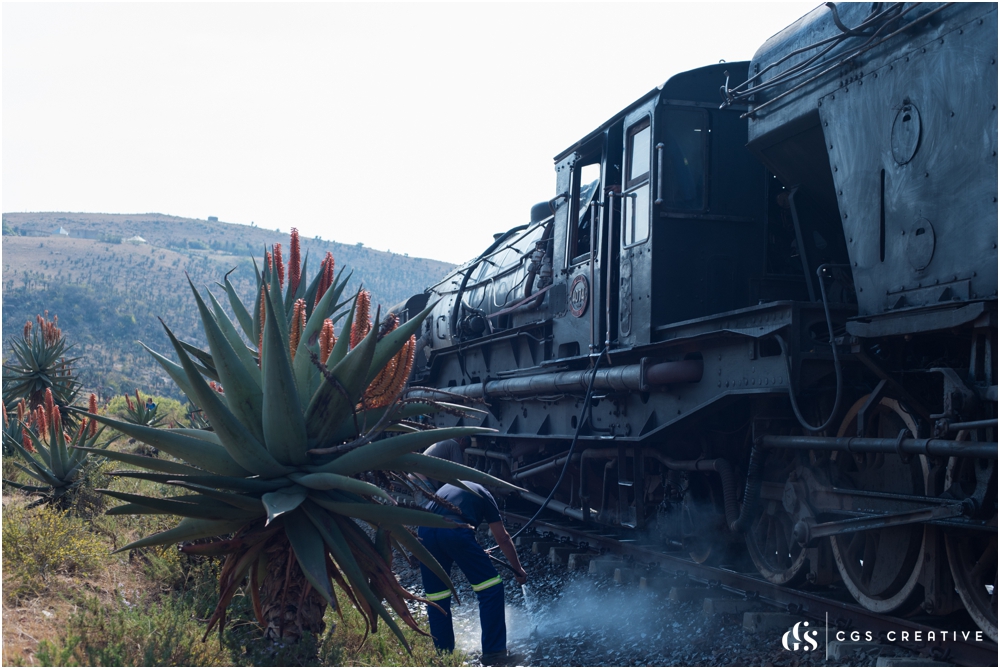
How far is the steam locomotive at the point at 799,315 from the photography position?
4.37 m

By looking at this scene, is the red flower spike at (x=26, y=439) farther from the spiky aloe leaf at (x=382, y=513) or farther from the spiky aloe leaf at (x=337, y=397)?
the spiky aloe leaf at (x=382, y=513)

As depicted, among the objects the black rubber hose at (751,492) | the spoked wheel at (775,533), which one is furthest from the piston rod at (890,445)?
the spoked wheel at (775,533)

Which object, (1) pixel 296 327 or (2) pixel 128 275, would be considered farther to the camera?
(2) pixel 128 275

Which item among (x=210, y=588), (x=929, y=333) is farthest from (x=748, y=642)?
(x=210, y=588)

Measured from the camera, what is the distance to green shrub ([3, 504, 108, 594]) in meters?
5.57

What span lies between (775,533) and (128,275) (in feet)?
278

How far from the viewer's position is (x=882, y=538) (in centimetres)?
516

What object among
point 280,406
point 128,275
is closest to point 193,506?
point 280,406

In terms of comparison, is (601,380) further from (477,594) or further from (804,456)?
(477,594)

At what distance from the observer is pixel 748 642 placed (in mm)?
5262

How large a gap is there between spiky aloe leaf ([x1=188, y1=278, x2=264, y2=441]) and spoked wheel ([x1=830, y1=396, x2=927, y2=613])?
3749mm

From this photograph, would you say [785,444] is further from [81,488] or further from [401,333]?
[81,488]

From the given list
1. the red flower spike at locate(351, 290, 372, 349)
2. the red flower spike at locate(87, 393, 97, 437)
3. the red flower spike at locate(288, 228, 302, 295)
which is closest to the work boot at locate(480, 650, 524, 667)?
the red flower spike at locate(351, 290, 372, 349)

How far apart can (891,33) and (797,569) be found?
3.58 meters
